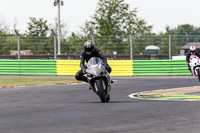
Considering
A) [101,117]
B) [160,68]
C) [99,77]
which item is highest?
[99,77]

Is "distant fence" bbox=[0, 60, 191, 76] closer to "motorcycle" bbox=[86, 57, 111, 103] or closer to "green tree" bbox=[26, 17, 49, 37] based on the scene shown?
"motorcycle" bbox=[86, 57, 111, 103]

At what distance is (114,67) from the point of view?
24.7 m

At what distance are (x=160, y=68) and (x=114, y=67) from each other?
2.29m

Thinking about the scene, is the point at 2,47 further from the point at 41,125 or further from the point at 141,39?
the point at 41,125

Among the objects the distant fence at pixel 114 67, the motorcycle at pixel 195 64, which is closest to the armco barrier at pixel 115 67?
the distant fence at pixel 114 67

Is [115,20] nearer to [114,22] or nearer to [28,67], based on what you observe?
[114,22]

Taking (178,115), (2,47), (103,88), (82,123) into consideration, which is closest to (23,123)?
(82,123)

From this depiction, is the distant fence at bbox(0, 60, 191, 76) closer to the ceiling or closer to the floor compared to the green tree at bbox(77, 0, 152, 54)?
closer to the floor

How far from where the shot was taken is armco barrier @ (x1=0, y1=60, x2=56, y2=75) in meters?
25.7

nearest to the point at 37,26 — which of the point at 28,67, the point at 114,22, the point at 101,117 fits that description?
the point at 114,22

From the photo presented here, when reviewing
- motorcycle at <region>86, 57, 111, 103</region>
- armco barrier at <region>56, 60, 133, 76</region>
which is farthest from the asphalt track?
armco barrier at <region>56, 60, 133, 76</region>

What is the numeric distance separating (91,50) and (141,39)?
14149 millimetres

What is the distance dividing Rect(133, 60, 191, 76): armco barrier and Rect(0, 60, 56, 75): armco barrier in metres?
4.39

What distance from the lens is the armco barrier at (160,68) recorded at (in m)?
23.6
